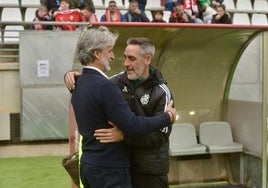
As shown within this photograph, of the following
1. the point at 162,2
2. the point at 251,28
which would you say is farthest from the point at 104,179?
the point at 162,2

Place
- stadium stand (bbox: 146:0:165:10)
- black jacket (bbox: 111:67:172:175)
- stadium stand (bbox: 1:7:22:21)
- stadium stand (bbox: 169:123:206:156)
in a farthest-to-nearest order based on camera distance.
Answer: stadium stand (bbox: 146:0:165:10)
stadium stand (bbox: 1:7:22:21)
stadium stand (bbox: 169:123:206:156)
black jacket (bbox: 111:67:172:175)

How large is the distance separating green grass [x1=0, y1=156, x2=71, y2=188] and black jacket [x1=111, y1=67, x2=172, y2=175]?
11.7ft

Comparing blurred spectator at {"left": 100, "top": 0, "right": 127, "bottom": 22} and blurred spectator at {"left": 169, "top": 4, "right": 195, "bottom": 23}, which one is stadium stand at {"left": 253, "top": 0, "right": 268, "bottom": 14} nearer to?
blurred spectator at {"left": 169, "top": 4, "right": 195, "bottom": 23}

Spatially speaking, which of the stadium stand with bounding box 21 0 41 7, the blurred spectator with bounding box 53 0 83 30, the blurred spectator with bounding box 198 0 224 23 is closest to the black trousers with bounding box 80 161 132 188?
the blurred spectator with bounding box 53 0 83 30

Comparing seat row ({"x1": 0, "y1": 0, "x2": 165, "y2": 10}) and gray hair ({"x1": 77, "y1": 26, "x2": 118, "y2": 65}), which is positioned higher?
seat row ({"x1": 0, "y1": 0, "x2": 165, "y2": 10})

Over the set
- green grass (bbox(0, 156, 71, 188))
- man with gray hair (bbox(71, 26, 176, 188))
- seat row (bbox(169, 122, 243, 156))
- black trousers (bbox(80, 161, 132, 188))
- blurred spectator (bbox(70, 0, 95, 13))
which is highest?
blurred spectator (bbox(70, 0, 95, 13))

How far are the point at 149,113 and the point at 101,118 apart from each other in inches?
22.3

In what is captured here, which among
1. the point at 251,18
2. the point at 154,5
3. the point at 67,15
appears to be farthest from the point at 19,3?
the point at 251,18

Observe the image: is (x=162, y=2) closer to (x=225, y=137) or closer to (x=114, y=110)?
(x=225, y=137)

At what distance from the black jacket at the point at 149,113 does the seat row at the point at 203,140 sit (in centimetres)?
237

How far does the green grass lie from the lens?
266 inches

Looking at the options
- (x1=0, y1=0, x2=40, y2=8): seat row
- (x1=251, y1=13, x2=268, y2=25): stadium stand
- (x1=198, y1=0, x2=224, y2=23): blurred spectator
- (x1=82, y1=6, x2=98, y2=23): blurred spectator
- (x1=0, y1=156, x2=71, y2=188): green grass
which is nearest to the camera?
(x1=0, y1=156, x2=71, y2=188): green grass

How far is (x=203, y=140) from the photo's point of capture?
6020 mm

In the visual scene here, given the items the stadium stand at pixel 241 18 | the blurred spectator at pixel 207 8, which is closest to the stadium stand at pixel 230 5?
the stadium stand at pixel 241 18
